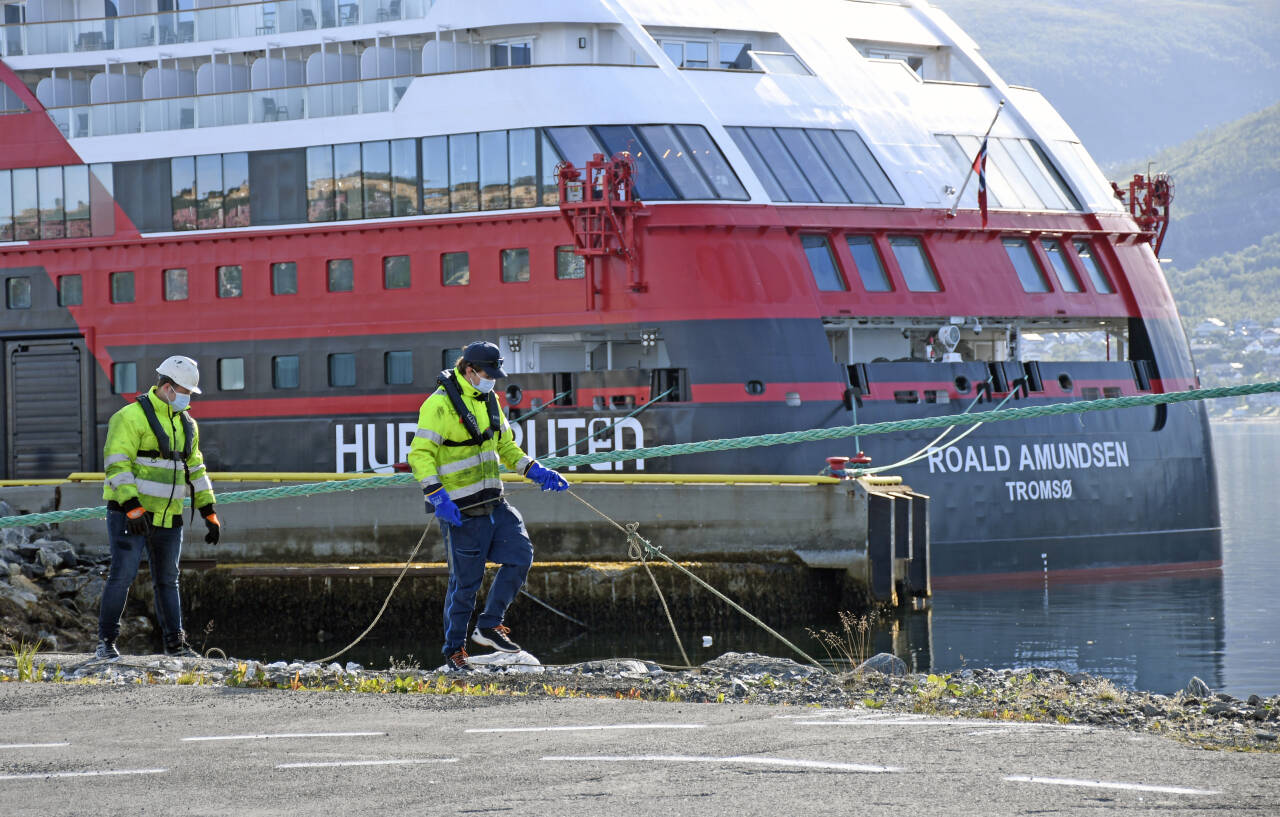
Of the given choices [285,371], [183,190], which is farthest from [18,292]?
[285,371]

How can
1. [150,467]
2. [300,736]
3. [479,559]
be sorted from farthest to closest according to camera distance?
[150,467] < [479,559] < [300,736]

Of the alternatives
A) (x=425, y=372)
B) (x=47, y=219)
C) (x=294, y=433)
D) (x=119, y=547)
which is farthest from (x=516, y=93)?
(x=119, y=547)

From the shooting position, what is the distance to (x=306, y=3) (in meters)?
24.2

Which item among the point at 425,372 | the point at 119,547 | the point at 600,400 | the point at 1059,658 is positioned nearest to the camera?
the point at 119,547

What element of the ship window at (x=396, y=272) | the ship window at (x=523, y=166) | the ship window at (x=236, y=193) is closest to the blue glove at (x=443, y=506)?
the ship window at (x=523, y=166)

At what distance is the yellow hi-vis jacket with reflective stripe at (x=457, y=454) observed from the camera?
1021 centimetres

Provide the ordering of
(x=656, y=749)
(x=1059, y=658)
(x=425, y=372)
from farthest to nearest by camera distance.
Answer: (x=425, y=372) < (x=1059, y=658) < (x=656, y=749)

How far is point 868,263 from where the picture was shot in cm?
2177

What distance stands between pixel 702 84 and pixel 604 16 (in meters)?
1.66

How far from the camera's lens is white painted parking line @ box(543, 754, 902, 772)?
6.85 metres

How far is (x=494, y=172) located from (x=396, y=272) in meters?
1.94

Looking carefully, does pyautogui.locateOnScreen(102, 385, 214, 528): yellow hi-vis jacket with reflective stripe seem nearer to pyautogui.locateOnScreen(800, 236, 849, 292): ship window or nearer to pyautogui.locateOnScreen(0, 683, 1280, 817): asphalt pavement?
pyautogui.locateOnScreen(0, 683, 1280, 817): asphalt pavement

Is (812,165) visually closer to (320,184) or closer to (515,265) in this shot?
(515,265)

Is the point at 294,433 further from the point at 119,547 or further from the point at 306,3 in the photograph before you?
the point at 119,547
